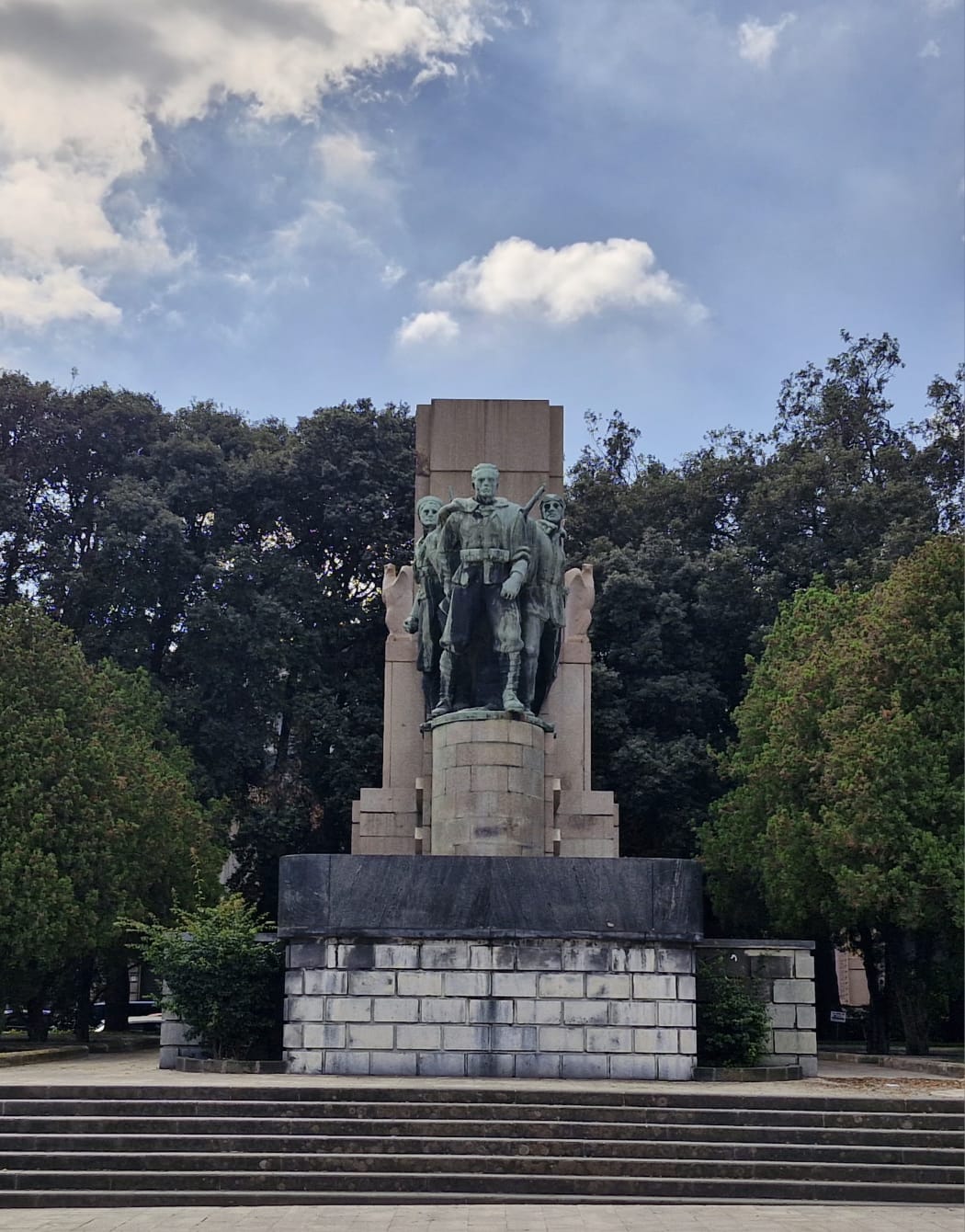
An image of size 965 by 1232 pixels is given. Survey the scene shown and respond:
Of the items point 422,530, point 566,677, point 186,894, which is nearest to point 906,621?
point 566,677

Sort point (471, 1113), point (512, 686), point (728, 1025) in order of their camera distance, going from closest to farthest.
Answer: point (471, 1113), point (728, 1025), point (512, 686)

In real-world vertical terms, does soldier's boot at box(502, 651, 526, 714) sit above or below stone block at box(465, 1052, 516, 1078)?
above

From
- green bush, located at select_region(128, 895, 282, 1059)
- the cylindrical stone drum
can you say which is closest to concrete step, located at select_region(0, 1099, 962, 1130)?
green bush, located at select_region(128, 895, 282, 1059)

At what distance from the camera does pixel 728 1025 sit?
50.9 feet

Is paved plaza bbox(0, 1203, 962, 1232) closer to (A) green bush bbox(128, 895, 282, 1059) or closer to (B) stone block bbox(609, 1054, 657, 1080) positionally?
(B) stone block bbox(609, 1054, 657, 1080)

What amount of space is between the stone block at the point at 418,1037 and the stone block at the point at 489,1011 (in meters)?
0.34

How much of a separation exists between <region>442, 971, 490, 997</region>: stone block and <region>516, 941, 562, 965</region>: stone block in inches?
11.6

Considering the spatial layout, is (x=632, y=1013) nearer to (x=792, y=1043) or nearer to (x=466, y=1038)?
(x=466, y=1038)

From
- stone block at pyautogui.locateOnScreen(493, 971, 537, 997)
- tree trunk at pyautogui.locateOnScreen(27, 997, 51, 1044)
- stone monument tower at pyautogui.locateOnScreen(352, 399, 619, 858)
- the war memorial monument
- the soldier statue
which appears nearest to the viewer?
the war memorial monument

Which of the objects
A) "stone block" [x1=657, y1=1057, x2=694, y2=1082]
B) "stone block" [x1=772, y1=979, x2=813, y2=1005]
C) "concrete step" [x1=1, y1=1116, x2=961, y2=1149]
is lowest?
"concrete step" [x1=1, y1=1116, x2=961, y2=1149]

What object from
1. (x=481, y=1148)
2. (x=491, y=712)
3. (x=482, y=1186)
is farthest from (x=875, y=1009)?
(x=482, y=1186)

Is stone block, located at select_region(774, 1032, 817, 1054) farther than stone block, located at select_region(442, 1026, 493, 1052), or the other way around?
stone block, located at select_region(774, 1032, 817, 1054)

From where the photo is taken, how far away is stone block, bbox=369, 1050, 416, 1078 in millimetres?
14617

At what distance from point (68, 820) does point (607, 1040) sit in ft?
39.1
